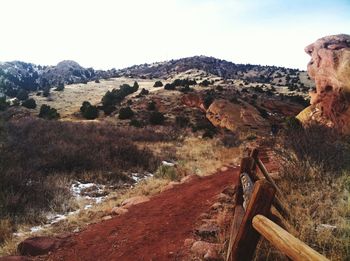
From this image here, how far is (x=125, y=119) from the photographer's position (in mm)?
31641

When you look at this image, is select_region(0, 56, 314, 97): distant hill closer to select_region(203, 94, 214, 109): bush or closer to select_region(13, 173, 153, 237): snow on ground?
select_region(203, 94, 214, 109): bush

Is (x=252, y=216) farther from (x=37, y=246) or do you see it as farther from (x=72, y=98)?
(x=72, y=98)

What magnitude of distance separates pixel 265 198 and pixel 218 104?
3055 cm

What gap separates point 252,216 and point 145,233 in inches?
131

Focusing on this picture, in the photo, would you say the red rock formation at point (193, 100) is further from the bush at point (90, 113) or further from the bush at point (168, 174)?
the bush at point (168, 174)

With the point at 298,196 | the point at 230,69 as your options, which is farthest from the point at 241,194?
the point at 230,69

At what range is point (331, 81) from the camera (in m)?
18.8

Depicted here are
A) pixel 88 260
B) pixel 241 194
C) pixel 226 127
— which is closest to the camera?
pixel 88 260

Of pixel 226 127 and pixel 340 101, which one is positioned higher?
pixel 340 101

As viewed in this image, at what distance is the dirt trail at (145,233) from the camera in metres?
5.46

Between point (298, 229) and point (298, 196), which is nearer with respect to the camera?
point (298, 229)

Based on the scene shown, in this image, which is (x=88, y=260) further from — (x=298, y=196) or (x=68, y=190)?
(x=68, y=190)

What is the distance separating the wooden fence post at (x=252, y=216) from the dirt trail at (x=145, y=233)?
1.79 m

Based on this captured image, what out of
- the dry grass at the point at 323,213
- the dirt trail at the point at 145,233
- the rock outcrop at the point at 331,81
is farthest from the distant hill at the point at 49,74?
the dry grass at the point at 323,213
